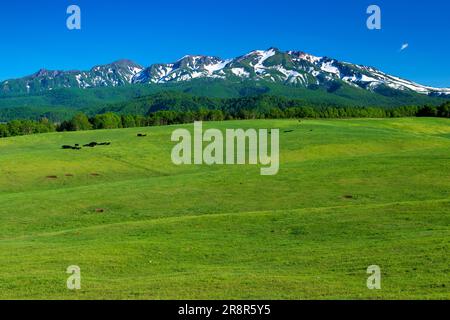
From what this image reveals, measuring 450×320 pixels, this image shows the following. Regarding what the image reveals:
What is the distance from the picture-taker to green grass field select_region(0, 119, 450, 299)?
2369 centimetres

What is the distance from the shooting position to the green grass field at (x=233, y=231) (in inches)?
933

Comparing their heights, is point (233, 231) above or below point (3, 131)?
below

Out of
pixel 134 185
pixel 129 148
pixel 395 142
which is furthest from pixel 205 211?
pixel 395 142

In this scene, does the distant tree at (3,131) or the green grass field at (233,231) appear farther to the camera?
the distant tree at (3,131)

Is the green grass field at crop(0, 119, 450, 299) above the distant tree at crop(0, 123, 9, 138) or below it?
below

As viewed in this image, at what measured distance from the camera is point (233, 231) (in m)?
39.1

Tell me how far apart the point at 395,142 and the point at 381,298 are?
99.4 meters

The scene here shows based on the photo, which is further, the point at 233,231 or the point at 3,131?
the point at 3,131

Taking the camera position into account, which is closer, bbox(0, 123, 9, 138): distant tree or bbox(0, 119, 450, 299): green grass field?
bbox(0, 119, 450, 299): green grass field

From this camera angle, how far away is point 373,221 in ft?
128

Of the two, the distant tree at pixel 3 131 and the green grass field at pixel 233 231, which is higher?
the distant tree at pixel 3 131
